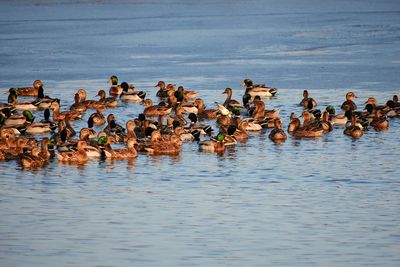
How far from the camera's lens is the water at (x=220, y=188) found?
11242mm

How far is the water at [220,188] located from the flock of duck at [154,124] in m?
0.31

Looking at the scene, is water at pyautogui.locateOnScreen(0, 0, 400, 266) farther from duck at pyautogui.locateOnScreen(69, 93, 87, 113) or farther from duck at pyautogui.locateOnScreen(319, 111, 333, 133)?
duck at pyautogui.locateOnScreen(69, 93, 87, 113)

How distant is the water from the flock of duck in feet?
1.03

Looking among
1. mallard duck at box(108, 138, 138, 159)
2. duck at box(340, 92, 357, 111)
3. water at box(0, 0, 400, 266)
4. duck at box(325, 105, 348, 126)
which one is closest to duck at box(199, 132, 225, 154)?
water at box(0, 0, 400, 266)

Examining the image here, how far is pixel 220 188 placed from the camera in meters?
14.4

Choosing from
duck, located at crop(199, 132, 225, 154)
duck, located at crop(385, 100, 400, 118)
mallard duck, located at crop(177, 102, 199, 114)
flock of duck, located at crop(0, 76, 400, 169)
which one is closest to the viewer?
flock of duck, located at crop(0, 76, 400, 169)

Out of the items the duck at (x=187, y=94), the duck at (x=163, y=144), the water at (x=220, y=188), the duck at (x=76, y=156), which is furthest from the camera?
the duck at (x=187, y=94)

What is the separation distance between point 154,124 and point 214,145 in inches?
78.7

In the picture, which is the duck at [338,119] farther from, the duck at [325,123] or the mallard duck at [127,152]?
the mallard duck at [127,152]

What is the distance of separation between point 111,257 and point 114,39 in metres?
25.4

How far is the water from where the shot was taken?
11242 millimetres

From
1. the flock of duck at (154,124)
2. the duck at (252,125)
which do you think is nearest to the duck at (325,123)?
the flock of duck at (154,124)

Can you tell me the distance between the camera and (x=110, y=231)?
39.6 feet

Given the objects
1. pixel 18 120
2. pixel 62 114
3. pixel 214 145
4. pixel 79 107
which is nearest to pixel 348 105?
pixel 214 145
